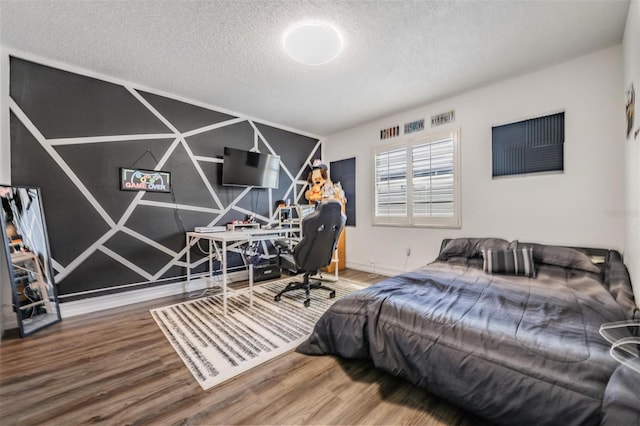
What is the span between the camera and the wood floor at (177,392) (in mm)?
1287

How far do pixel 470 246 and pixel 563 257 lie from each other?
76 centimetres

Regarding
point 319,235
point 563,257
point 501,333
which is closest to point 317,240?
point 319,235

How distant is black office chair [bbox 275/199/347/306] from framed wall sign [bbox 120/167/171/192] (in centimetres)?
180

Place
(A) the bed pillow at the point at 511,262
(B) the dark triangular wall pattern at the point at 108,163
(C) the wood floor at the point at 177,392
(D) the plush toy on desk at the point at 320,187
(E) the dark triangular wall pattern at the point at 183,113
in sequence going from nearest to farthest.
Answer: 1. (C) the wood floor at the point at 177,392
2. (A) the bed pillow at the point at 511,262
3. (B) the dark triangular wall pattern at the point at 108,163
4. (E) the dark triangular wall pattern at the point at 183,113
5. (D) the plush toy on desk at the point at 320,187

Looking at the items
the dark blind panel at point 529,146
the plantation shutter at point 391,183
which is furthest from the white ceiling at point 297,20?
the plantation shutter at point 391,183

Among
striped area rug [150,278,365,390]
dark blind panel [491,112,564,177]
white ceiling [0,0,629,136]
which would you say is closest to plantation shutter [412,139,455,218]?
dark blind panel [491,112,564,177]

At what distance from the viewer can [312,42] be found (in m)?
2.12

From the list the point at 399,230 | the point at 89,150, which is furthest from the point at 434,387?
the point at 89,150

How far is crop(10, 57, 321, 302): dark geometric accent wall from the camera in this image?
249cm

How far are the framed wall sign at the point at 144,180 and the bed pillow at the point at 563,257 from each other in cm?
425

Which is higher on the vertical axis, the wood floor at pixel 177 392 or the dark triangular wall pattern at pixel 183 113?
the dark triangular wall pattern at pixel 183 113

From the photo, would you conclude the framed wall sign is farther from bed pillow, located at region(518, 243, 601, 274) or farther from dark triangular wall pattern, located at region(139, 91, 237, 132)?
bed pillow, located at region(518, 243, 601, 274)

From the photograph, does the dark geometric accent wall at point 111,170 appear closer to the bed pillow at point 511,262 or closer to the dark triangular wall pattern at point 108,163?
the dark triangular wall pattern at point 108,163

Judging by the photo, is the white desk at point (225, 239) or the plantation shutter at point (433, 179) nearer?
the white desk at point (225, 239)
